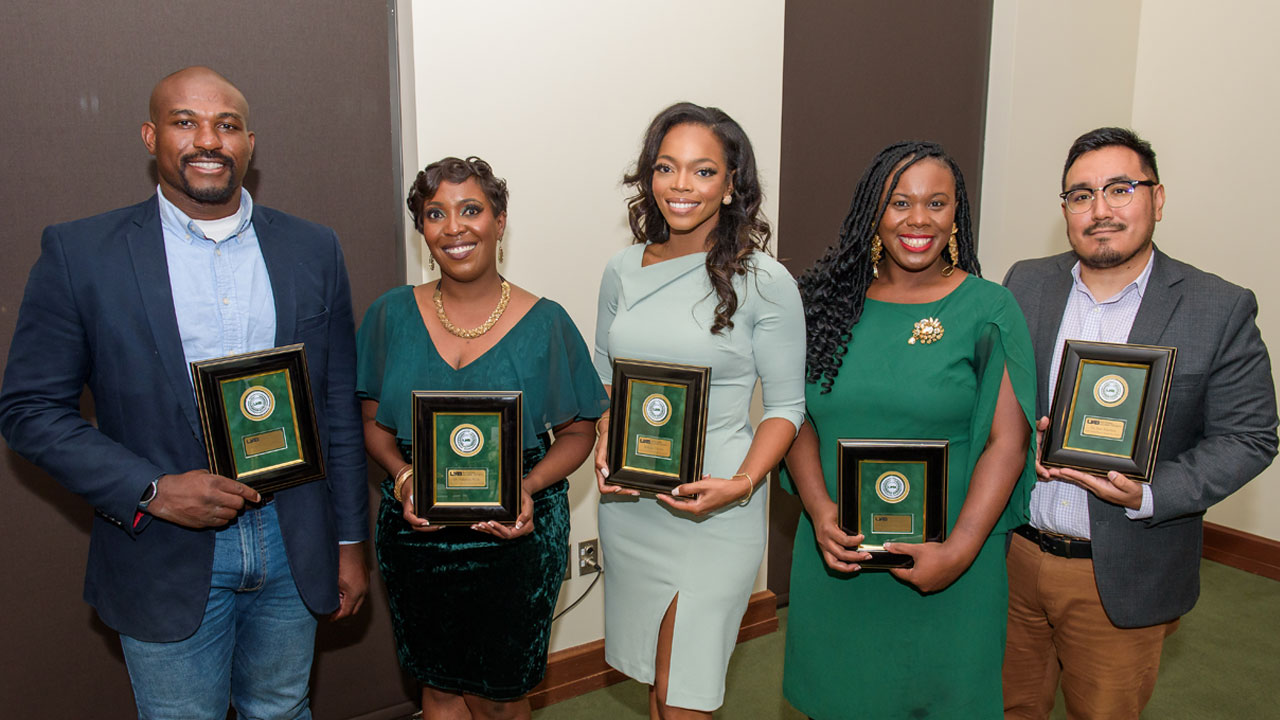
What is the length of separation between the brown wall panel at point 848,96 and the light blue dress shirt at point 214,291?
89.8 inches

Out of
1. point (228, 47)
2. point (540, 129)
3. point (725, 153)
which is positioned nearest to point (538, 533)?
point (725, 153)

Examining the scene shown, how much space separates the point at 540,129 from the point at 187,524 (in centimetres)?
173

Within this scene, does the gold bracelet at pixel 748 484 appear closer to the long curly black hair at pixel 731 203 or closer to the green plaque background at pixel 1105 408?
the long curly black hair at pixel 731 203

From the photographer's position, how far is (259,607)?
187cm

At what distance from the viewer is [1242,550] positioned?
14.5ft

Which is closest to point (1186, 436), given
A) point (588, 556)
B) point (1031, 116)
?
point (588, 556)

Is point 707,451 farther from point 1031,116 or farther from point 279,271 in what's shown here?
point 1031,116

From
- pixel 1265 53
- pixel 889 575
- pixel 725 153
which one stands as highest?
pixel 1265 53

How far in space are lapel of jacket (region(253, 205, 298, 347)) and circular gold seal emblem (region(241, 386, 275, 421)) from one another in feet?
0.51

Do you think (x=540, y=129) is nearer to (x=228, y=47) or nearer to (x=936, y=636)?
(x=228, y=47)

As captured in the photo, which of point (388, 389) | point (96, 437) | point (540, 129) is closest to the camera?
point (96, 437)

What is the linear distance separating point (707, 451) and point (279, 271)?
1050mm

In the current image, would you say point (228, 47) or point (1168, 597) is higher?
point (228, 47)

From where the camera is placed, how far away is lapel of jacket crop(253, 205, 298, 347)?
5.90 feet
